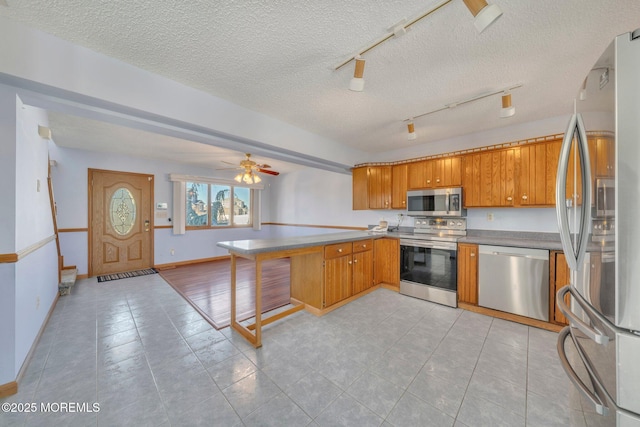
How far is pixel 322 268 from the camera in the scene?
2.88 meters

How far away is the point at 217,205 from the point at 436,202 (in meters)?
5.34

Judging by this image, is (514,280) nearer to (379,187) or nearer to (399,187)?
(399,187)

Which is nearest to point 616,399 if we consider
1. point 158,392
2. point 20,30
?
point 158,392

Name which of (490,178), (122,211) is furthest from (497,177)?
(122,211)

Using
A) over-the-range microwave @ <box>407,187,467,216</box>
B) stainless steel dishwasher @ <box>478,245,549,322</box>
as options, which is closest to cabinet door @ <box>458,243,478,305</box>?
stainless steel dishwasher @ <box>478,245,549,322</box>

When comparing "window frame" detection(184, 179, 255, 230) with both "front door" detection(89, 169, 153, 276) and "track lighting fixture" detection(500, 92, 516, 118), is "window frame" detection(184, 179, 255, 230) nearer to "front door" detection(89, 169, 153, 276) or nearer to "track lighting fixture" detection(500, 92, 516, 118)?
"front door" detection(89, 169, 153, 276)

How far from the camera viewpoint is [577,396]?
1.03 metres

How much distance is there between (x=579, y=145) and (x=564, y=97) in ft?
7.22

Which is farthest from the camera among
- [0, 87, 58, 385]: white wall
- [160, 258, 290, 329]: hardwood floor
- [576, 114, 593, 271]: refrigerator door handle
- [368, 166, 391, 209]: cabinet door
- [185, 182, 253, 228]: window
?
[185, 182, 253, 228]: window

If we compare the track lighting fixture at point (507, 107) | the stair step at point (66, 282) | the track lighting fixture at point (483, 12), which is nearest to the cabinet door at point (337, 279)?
the track lighting fixture at point (507, 107)

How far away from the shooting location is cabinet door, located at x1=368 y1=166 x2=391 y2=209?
4168 mm

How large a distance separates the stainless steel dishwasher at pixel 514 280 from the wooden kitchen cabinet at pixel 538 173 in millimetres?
701

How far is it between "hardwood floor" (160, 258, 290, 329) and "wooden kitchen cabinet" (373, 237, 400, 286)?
1.51 metres

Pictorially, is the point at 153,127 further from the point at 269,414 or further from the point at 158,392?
the point at 269,414
